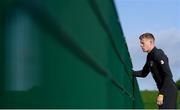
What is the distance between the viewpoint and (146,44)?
Result: 557cm

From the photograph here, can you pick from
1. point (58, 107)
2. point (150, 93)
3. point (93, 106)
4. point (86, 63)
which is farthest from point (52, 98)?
point (150, 93)

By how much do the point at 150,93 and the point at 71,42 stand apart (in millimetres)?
24221

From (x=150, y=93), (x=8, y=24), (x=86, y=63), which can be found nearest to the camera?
(x=8, y=24)

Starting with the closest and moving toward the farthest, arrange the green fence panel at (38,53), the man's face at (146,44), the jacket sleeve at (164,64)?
1. the green fence panel at (38,53)
2. the jacket sleeve at (164,64)
3. the man's face at (146,44)

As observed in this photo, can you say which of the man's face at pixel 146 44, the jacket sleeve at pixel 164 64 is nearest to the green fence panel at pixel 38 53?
the jacket sleeve at pixel 164 64

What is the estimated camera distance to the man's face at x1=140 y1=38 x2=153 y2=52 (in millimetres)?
5496

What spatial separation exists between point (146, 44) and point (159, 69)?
360 millimetres

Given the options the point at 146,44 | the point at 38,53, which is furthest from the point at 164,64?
the point at 38,53

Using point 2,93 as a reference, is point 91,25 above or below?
above

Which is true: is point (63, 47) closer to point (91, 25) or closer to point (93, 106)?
point (91, 25)

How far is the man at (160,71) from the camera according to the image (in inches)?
209

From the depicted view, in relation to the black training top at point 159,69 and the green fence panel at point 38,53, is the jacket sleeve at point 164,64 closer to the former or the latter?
the black training top at point 159,69

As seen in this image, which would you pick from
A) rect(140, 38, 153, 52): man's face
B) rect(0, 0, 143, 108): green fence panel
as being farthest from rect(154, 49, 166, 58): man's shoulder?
rect(0, 0, 143, 108): green fence panel

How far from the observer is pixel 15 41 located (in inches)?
15.0
